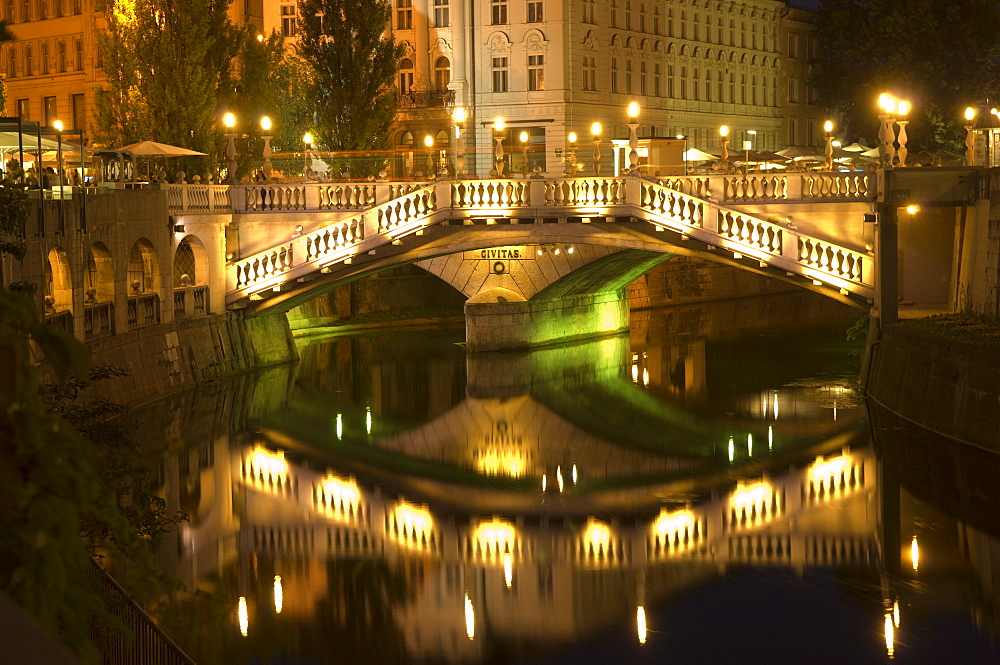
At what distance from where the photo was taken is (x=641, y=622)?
21781 millimetres

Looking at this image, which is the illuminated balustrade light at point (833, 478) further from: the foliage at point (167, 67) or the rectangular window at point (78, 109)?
the rectangular window at point (78, 109)

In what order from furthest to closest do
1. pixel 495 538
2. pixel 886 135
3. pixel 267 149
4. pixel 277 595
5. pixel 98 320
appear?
pixel 267 149 → pixel 886 135 → pixel 98 320 → pixel 495 538 → pixel 277 595

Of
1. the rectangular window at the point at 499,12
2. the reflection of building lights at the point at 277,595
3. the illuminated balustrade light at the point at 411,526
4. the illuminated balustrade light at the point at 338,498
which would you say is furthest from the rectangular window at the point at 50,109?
the reflection of building lights at the point at 277,595

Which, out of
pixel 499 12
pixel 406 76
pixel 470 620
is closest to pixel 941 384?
pixel 470 620

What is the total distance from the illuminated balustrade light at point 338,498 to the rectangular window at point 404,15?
4685 cm

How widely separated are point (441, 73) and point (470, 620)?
5628cm

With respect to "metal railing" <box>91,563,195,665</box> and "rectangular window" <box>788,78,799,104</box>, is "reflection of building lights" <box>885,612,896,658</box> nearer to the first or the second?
Result: "metal railing" <box>91,563,195,665</box>

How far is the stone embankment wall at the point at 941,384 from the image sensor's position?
1172 inches

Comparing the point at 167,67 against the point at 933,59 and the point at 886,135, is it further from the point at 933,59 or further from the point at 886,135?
the point at 933,59

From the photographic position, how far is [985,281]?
35469 mm

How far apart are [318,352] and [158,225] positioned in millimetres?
11589

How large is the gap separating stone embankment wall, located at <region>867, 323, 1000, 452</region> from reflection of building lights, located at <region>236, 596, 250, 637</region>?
14359 millimetres

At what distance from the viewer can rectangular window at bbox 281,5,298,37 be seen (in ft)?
260

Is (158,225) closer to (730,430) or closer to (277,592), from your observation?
(730,430)
